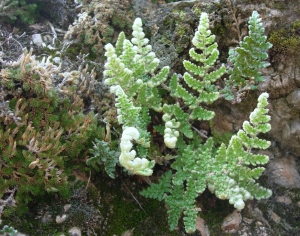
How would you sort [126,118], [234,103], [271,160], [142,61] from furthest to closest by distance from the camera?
[271,160] → [234,103] → [142,61] → [126,118]

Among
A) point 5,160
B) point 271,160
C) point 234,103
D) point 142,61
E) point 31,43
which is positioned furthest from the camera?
point 31,43

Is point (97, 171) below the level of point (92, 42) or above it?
below

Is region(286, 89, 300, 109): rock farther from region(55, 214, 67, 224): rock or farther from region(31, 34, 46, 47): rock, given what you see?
region(31, 34, 46, 47): rock

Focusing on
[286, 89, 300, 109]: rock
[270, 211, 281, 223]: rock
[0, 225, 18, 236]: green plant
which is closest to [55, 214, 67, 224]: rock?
[0, 225, 18, 236]: green plant

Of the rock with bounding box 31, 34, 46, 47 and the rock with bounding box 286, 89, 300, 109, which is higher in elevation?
the rock with bounding box 31, 34, 46, 47

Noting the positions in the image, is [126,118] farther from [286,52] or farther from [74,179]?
[286,52]

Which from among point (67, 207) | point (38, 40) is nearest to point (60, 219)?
point (67, 207)

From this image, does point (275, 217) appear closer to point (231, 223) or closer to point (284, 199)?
point (284, 199)

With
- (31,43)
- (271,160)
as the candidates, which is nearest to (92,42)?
(31,43)
